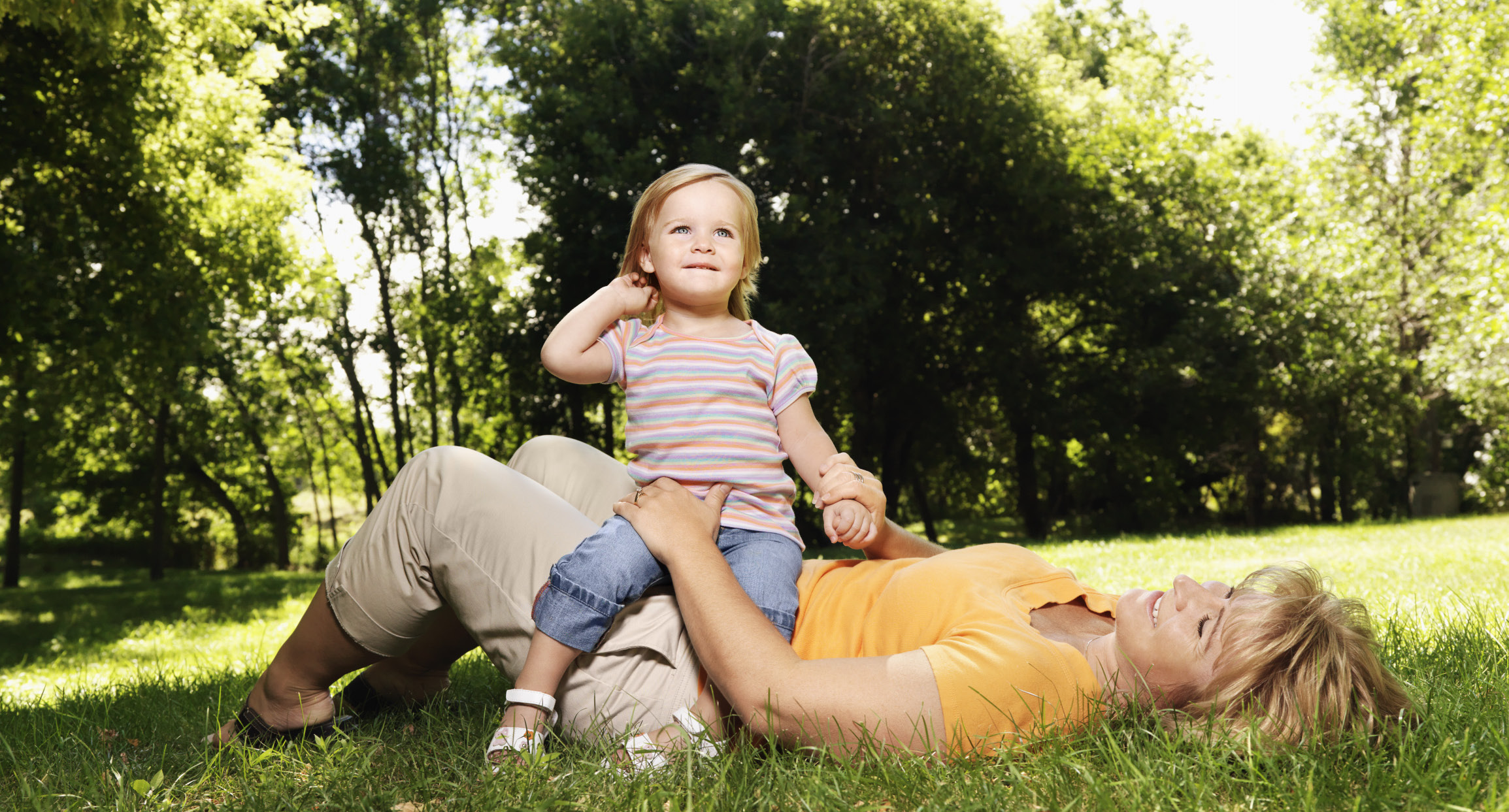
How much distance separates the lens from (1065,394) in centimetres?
1919

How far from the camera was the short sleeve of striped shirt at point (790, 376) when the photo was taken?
2.54 metres

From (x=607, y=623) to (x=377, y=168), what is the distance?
21.3 meters

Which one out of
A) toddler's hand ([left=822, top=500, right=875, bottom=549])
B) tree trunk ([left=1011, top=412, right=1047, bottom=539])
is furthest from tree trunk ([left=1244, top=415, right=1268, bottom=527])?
toddler's hand ([left=822, top=500, right=875, bottom=549])

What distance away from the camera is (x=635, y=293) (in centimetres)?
265

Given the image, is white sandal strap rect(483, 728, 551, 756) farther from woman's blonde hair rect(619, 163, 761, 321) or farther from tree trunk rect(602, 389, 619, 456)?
tree trunk rect(602, 389, 619, 456)

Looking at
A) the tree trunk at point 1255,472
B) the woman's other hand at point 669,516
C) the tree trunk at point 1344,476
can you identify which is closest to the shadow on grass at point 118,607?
the woman's other hand at point 669,516

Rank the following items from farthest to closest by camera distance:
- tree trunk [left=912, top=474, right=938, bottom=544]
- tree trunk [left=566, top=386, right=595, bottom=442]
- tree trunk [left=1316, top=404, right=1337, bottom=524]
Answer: tree trunk [left=912, top=474, right=938, bottom=544] < tree trunk [left=1316, top=404, right=1337, bottom=524] < tree trunk [left=566, top=386, right=595, bottom=442]

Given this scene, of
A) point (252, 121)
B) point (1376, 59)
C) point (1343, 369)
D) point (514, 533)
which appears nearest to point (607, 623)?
point (514, 533)

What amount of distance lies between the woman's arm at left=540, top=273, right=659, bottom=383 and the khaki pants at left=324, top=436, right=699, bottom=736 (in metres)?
0.31

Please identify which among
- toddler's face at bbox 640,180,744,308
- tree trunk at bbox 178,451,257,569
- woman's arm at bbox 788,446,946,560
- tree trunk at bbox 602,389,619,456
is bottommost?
tree trunk at bbox 178,451,257,569

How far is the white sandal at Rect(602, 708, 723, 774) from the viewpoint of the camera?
81.2 inches

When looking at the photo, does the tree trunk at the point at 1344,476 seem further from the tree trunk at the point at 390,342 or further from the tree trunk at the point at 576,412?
the tree trunk at the point at 390,342

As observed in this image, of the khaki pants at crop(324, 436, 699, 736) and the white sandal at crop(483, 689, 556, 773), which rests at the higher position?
the khaki pants at crop(324, 436, 699, 736)

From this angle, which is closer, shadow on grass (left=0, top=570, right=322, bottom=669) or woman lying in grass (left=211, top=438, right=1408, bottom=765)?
woman lying in grass (left=211, top=438, right=1408, bottom=765)
